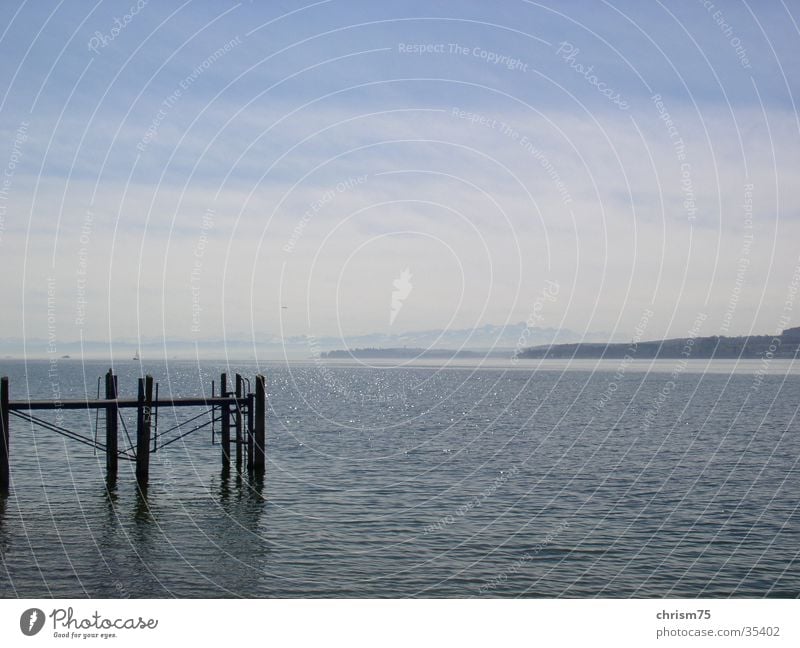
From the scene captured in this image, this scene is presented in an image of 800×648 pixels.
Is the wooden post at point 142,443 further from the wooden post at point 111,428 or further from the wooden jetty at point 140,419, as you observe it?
the wooden post at point 111,428

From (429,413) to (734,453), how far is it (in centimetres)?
4306

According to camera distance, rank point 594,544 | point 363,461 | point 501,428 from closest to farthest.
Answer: point 594,544 → point 363,461 → point 501,428

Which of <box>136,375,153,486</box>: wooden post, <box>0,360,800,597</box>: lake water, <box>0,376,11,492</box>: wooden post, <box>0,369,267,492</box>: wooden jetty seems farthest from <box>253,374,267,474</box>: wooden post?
<box>0,376,11,492</box>: wooden post

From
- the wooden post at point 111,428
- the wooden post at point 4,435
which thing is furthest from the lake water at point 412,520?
the wooden post at point 4,435

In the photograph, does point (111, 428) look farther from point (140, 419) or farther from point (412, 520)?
point (412, 520)

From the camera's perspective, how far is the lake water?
24156mm

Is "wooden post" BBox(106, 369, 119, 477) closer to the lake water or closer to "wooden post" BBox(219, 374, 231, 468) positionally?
the lake water

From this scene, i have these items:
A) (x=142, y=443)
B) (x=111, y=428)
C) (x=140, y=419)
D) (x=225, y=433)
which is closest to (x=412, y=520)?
(x=142, y=443)

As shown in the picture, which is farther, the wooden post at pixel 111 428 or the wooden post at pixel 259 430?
the wooden post at pixel 259 430

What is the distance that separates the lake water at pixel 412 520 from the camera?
24156 millimetres

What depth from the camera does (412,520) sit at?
106ft
